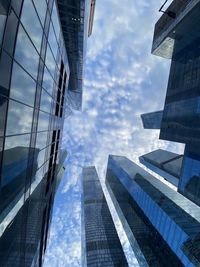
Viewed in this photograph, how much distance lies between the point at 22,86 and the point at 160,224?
6474 centimetres

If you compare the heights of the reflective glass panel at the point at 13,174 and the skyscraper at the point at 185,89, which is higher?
the skyscraper at the point at 185,89

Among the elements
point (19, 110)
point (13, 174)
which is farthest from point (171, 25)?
point (13, 174)

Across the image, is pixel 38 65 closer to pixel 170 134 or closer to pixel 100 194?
pixel 170 134

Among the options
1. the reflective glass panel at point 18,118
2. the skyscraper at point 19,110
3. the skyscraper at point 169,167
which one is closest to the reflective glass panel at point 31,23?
the skyscraper at point 19,110

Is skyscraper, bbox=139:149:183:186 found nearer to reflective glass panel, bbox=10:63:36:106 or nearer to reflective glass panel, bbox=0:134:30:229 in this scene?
reflective glass panel, bbox=0:134:30:229

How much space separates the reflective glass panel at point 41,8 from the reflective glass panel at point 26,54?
2968mm

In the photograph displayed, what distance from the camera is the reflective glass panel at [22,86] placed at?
37.0ft

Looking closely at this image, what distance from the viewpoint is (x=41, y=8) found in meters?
15.2

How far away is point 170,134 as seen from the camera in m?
70.6

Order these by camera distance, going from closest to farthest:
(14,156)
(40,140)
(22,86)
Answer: (22,86), (14,156), (40,140)

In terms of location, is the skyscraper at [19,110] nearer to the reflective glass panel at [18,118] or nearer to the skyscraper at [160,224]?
the reflective glass panel at [18,118]

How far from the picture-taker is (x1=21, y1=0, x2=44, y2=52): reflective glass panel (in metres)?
11.9

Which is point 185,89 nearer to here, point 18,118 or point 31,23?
point 31,23

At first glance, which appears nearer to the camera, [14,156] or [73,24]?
[14,156]
